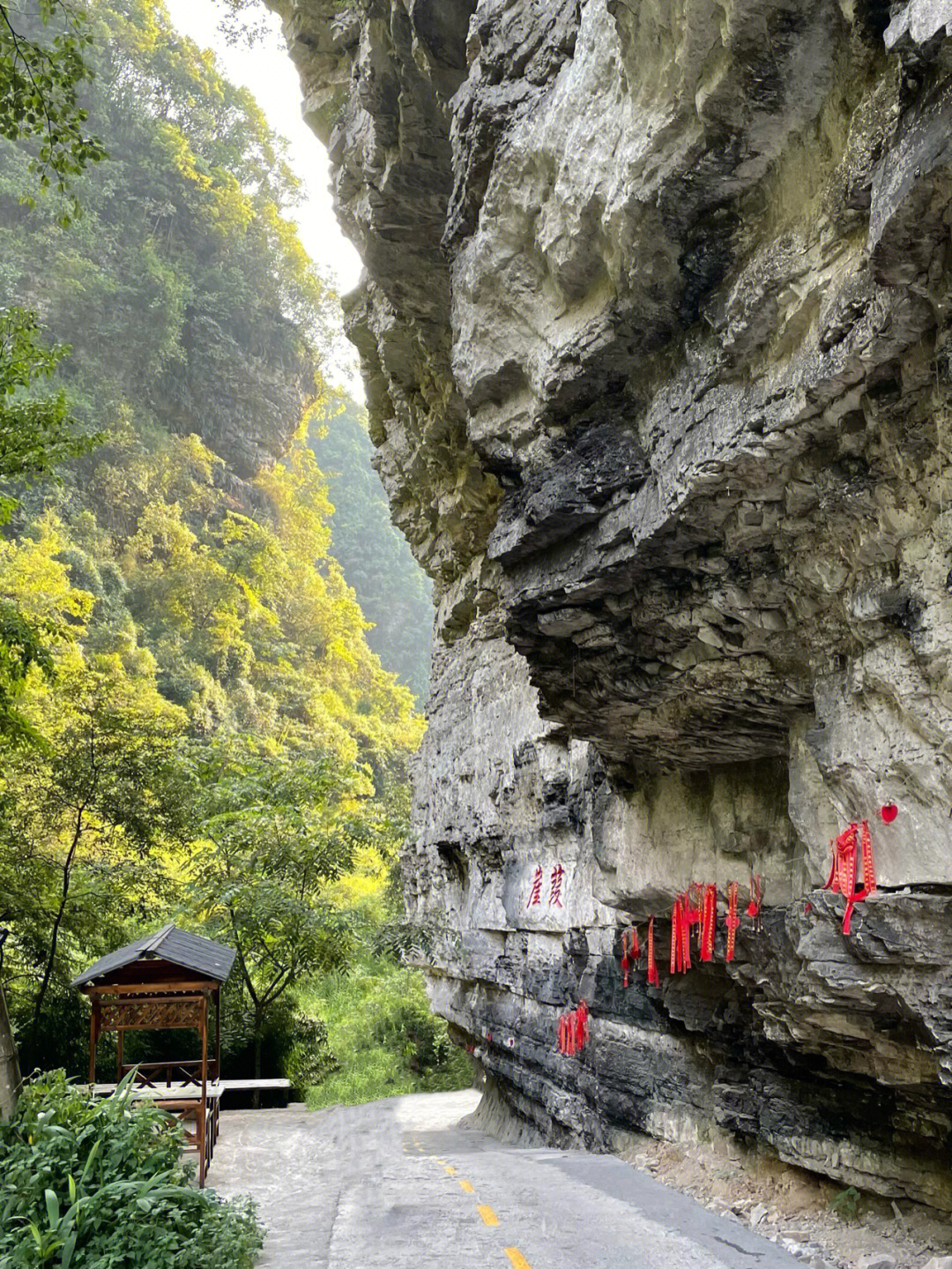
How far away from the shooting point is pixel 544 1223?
241 inches

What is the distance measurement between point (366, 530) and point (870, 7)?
54.3m

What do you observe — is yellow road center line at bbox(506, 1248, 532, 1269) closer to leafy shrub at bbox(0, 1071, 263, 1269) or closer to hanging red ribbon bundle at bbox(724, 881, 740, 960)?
leafy shrub at bbox(0, 1071, 263, 1269)

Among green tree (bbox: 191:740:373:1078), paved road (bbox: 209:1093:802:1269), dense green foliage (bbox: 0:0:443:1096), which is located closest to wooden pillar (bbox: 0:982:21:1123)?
paved road (bbox: 209:1093:802:1269)

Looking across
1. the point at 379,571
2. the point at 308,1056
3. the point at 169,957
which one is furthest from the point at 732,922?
the point at 379,571

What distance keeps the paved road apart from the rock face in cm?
98

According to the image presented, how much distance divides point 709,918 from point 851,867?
1985 mm

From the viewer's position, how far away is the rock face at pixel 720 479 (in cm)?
414

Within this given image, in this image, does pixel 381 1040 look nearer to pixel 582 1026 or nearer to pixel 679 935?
pixel 582 1026

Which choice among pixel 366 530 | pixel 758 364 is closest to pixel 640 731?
pixel 758 364

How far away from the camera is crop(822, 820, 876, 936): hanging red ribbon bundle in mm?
4891

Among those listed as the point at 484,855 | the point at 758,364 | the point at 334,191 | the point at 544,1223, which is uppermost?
the point at 334,191

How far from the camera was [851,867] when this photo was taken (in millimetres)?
5062

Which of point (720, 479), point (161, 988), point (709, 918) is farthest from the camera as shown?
point (161, 988)

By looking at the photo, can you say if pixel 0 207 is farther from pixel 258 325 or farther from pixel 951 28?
pixel 951 28
